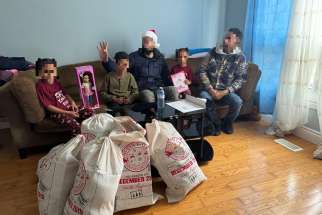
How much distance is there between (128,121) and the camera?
5.62ft

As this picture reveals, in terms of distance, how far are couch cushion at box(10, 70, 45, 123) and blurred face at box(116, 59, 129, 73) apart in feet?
2.33

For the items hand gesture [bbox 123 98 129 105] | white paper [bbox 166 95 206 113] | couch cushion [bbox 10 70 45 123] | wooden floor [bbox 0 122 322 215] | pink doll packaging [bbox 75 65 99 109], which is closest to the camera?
wooden floor [bbox 0 122 322 215]

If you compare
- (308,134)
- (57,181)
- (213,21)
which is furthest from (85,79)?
(308,134)

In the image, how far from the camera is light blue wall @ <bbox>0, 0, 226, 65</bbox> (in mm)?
2527

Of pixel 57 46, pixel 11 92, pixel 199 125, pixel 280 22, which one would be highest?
pixel 280 22

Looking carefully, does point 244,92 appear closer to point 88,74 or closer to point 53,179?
point 88,74

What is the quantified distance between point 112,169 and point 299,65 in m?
1.85

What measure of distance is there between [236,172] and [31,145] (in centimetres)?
162

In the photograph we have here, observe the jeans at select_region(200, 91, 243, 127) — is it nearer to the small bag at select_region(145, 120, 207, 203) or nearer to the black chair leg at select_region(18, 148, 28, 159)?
the small bag at select_region(145, 120, 207, 203)

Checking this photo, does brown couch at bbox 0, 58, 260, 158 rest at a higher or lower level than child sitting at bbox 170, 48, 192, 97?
lower

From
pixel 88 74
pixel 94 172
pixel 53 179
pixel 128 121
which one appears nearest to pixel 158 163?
pixel 128 121

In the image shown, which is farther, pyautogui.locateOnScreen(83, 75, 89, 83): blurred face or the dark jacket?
the dark jacket

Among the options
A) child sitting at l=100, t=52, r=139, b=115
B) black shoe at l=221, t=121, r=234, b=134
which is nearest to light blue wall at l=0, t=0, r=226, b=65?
child sitting at l=100, t=52, r=139, b=115

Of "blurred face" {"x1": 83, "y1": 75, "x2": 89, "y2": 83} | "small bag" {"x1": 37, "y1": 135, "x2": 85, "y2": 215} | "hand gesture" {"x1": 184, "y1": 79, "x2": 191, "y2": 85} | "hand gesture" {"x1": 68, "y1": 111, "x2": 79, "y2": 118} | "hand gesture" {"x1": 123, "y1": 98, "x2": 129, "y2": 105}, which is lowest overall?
"small bag" {"x1": 37, "y1": 135, "x2": 85, "y2": 215}
